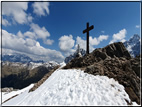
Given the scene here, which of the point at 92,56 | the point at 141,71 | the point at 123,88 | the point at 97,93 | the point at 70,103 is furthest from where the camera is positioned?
the point at 92,56

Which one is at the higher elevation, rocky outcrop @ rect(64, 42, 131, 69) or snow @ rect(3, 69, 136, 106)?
rocky outcrop @ rect(64, 42, 131, 69)

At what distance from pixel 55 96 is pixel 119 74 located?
776cm

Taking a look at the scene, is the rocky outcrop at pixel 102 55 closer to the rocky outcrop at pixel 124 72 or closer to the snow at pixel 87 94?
the rocky outcrop at pixel 124 72

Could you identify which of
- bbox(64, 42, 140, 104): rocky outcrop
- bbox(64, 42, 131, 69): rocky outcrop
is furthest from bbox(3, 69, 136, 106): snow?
bbox(64, 42, 131, 69): rocky outcrop

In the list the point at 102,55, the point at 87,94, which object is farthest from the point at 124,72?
the point at 87,94

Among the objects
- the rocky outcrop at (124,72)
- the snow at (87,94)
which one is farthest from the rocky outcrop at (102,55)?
the snow at (87,94)

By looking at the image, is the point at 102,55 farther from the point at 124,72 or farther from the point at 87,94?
the point at 87,94

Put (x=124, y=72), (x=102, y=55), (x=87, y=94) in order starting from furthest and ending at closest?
(x=102, y=55)
(x=124, y=72)
(x=87, y=94)

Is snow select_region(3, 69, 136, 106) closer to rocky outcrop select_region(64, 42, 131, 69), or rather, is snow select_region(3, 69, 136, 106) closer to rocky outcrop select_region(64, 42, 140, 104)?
rocky outcrop select_region(64, 42, 140, 104)

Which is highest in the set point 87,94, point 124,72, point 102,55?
point 102,55

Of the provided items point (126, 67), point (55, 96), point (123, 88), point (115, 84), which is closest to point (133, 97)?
point (123, 88)

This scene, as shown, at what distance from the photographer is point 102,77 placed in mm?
10156

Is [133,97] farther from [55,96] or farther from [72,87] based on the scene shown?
[55,96]

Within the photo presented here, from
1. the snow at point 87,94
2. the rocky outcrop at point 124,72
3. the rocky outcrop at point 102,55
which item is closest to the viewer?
the snow at point 87,94
